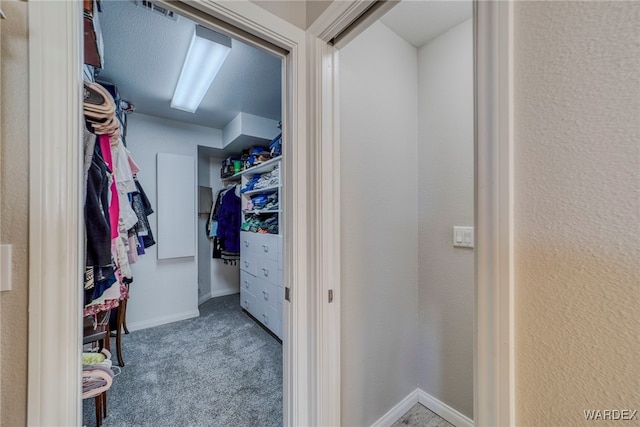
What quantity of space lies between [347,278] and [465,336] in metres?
0.83

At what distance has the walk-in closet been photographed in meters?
1.34

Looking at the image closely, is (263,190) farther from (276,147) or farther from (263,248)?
(263,248)

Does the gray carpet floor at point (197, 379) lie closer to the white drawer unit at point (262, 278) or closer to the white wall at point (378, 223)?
the white drawer unit at point (262, 278)

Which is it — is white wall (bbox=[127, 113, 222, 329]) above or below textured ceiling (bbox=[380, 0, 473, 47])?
below

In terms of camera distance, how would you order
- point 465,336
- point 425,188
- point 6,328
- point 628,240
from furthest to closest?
point 425,188 → point 465,336 → point 6,328 → point 628,240

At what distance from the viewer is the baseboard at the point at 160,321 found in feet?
9.08

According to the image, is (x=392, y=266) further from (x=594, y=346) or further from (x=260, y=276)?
(x=260, y=276)

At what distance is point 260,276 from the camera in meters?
2.81

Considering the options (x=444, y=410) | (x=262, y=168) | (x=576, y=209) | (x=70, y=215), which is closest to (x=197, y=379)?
(x=444, y=410)

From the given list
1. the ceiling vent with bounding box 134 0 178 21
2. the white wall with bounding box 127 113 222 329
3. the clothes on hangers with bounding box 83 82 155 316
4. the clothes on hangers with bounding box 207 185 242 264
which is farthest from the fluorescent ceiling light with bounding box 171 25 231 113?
the clothes on hangers with bounding box 207 185 242 264

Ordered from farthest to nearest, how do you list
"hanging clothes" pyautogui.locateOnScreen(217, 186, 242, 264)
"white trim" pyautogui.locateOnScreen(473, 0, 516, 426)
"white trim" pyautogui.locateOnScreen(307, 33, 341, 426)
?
"hanging clothes" pyautogui.locateOnScreen(217, 186, 242, 264) → "white trim" pyautogui.locateOnScreen(307, 33, 341, 426) → "white trim" pyautogui.locateOnScreen(473, 0, 516, 426)

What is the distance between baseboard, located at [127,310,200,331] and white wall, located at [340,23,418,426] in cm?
245

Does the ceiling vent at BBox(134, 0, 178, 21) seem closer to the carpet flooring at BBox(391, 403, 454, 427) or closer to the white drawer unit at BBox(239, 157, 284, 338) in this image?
the white drawer unit at BBox(239, 157, 284, 338)

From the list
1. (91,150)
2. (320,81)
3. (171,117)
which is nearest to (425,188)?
Result: (320,81)
